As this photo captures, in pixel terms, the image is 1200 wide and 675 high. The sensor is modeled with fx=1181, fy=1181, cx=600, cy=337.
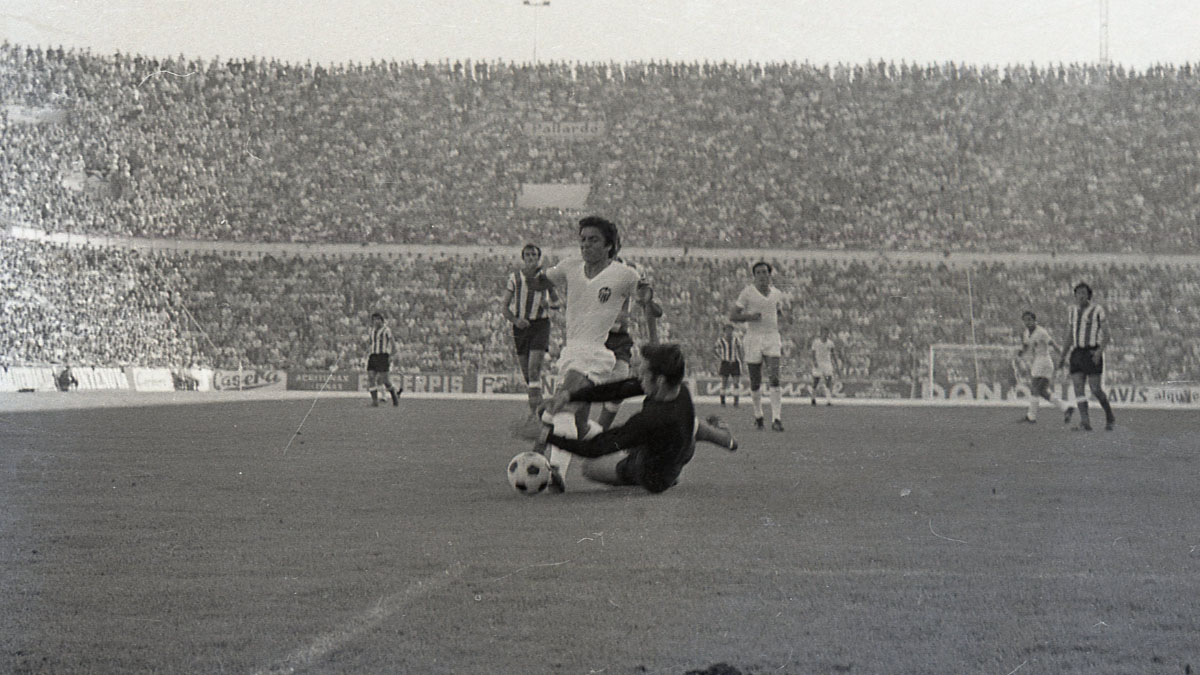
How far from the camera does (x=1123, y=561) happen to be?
511 centimetres

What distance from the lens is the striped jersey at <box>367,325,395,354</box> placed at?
21.3 m

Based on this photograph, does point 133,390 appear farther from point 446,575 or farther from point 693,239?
point 446,575

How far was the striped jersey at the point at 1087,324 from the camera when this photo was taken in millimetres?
15016

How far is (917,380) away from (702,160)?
9258 mm

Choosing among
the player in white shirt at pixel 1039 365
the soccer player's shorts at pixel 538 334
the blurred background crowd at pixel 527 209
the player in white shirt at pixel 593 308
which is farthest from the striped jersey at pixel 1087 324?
the blurred background crowd at pixel 527 209

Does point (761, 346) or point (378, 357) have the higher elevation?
point (761, 346)

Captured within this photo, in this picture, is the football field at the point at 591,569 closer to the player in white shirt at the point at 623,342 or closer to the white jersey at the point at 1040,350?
the player in white shirt at the point at 623,342

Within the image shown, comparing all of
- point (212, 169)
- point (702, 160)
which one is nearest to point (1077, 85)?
point (702, 160)

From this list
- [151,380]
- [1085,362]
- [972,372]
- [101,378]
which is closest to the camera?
[1085,362]

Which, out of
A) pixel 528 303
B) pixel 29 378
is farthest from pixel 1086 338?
pixel 29 378

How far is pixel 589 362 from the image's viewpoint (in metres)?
7.84

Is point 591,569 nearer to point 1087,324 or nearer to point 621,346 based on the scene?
point 621,346

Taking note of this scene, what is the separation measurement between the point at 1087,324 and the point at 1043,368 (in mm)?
4598

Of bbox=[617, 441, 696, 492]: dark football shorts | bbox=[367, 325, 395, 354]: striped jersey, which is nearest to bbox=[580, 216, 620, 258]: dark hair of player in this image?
bbox=[617, 441, 696, 492]: dark football shorts
